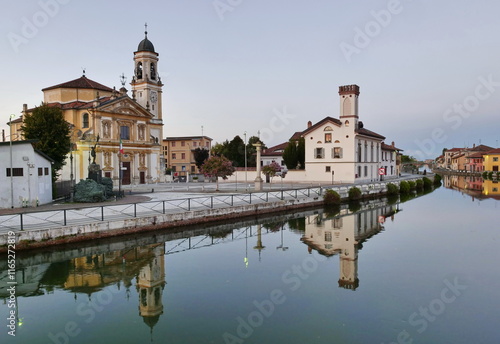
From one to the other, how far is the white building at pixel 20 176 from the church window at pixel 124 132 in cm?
2577

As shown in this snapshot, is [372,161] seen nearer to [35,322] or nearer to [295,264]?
[295,264]

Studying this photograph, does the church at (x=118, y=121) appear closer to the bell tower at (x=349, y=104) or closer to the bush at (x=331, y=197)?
the bush at (x=331, y=197)

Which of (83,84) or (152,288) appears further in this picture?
(83,84)

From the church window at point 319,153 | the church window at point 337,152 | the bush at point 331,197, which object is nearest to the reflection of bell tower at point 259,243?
Answer: the bush at point 331,197

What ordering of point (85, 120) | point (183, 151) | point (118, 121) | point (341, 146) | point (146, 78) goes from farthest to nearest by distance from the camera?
Result: point (183, 151) → point (146, 78) → point (341, 146) → point (118, 121) → point (85, 120)

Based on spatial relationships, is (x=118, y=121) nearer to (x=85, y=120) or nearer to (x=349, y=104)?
(x=85, y=120)

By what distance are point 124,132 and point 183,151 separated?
31097 millimetres

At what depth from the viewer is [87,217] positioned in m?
17.7

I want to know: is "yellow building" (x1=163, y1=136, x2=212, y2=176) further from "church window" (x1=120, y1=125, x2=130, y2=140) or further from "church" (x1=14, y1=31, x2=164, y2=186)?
"church window" (x1=120, y1=125, x2=130, y2=140)

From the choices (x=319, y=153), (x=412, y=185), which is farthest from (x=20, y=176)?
(x=412, y=185)

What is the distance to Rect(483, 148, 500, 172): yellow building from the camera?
90.9m

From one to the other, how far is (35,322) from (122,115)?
4011cm

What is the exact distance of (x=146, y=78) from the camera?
51.7 m

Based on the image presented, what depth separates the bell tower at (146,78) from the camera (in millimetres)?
51375
